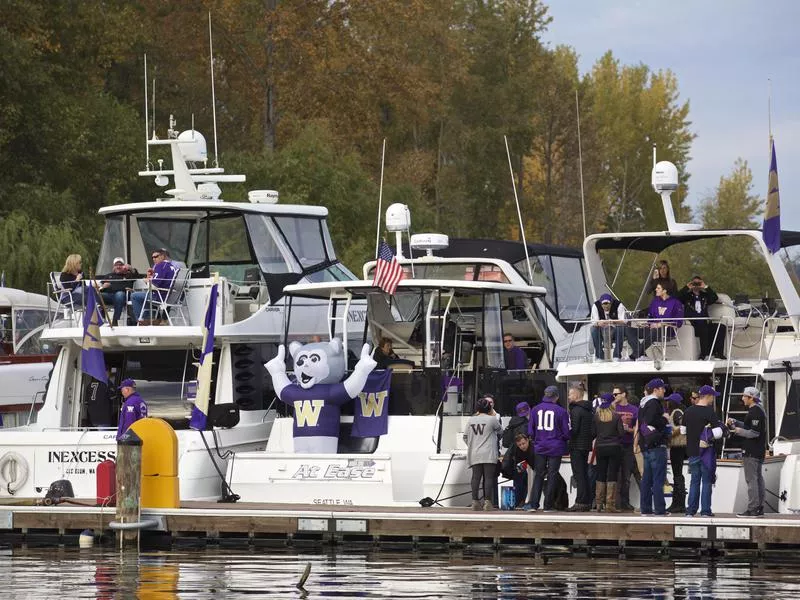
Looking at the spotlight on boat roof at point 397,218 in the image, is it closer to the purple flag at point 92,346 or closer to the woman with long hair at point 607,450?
the purple flag at point 92,346

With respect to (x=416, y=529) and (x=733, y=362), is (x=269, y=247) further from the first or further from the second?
(x=733, y=362)

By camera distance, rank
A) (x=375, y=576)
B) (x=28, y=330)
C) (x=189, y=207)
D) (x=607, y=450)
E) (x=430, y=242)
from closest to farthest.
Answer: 1. (x=375, y=576)
2. (x=607, y=450)
3. (x=189, y=207)
4. (x=430, y=242)
5. (x=28, y=330)

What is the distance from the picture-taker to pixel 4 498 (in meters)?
25.3

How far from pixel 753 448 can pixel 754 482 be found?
Result: 1.38 feet

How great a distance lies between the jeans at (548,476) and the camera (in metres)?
23.0

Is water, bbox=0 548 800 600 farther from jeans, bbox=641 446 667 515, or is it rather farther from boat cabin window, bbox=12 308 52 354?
boat cabin window, bbox=12 308 52 354

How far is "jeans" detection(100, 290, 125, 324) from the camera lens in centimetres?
2708

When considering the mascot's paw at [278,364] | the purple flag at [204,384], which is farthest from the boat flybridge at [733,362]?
the purple flag at [204,384]

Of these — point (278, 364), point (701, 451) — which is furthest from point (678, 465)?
point (278, 364)

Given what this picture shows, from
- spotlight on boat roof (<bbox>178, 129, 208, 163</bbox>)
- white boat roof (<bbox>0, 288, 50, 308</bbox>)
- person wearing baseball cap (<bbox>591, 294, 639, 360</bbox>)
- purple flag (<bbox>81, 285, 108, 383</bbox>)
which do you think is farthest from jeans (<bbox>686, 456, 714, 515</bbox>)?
white boat roof (<bbox>0, 288, 50, 308</bbox>)

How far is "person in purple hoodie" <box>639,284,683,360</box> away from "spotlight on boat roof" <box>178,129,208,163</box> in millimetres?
9251

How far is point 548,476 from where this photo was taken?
908 inches

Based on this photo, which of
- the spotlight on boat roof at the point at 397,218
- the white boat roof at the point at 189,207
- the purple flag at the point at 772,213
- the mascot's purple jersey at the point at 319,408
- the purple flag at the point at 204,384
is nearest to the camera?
the mascot's purple jersey at the point at 319,408

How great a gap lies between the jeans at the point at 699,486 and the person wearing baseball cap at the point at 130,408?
25.0 feet
